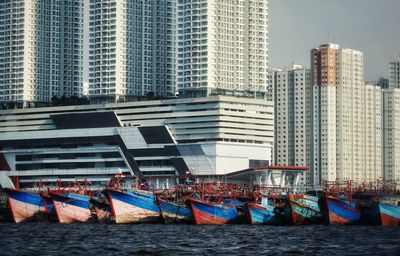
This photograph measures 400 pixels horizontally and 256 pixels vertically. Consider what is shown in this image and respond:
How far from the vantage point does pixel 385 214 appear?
157250 mm

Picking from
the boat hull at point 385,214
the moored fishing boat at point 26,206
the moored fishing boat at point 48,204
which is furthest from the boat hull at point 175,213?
the boat hull at point 385,214

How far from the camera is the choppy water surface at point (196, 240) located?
108875 millimetres

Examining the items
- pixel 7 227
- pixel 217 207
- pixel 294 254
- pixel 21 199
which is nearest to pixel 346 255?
pixel 294 254

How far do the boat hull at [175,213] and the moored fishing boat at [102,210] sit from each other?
31.0 ft

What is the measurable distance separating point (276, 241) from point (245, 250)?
527 inches

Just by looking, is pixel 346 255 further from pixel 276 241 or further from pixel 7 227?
pixel 7 227

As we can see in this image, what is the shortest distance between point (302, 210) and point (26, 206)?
44106 mm

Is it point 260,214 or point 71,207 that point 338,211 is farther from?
point 71,207

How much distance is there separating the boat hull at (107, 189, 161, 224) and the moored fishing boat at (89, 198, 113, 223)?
591 cm

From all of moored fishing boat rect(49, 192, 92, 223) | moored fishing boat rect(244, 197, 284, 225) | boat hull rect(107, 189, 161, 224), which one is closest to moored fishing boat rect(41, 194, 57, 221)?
moored fishing boat rect(49, 192, 92, 223)

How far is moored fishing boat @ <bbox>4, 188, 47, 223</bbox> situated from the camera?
17075 cm

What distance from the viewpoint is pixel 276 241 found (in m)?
123

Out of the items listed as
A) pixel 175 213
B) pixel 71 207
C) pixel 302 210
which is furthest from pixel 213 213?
pixel 71 207

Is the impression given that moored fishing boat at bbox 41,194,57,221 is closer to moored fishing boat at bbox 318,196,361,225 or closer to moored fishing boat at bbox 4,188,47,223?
moored fishing boat at bbox 4,188,47,223
